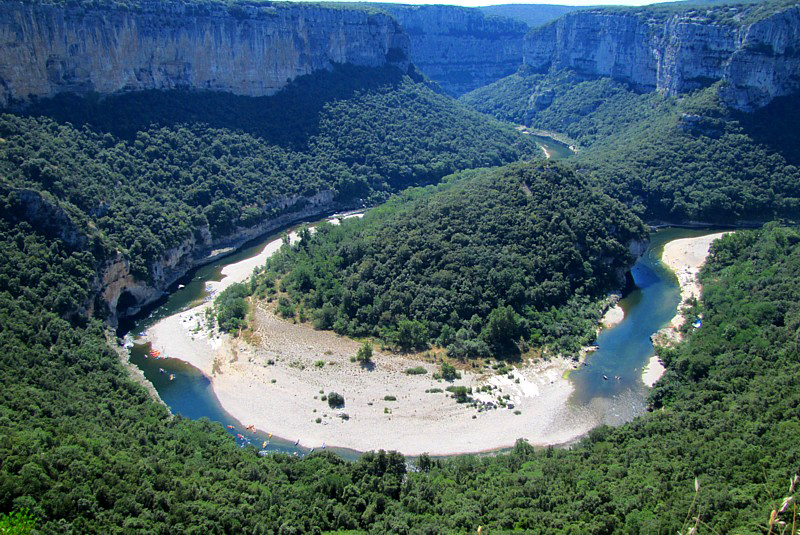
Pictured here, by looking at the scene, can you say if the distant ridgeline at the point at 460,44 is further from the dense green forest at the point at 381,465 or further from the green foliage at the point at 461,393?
the dense green forest at the point at 381,465

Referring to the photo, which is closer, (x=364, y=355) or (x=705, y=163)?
(x=364, y=355)

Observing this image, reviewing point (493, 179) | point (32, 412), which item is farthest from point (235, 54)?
point (32, 412)

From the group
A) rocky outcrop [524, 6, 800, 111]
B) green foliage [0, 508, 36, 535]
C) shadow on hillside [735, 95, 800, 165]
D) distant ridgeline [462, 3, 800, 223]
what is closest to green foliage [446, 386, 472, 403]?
green foliage [0, 508, 36, 535]

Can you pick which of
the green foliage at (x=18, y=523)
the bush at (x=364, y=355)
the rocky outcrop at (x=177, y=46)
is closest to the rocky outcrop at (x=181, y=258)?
the rocky outcrop at (x=177, y=46)

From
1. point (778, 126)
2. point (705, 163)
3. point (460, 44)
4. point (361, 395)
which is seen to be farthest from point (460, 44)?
point (361, 395)

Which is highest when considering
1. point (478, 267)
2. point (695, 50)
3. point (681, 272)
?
point (695, 50)

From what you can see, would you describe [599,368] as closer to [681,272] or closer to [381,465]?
[381,465]

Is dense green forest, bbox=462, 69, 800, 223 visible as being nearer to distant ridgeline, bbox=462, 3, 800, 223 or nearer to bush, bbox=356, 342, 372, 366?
distant ridgeline, bbox=462, 3, 800, 223
